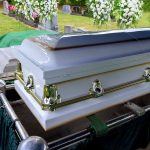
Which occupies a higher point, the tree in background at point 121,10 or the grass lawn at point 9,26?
the tree in background at point 121,10

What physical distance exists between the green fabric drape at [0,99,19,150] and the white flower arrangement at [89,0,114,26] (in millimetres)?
4397

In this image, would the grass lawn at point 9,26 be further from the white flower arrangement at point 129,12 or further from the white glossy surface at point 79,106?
the white glossy surface at point 79,106

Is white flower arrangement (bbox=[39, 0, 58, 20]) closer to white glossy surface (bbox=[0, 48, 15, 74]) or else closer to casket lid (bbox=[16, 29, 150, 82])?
white glossy surface (bbox=[0, 48, 15, 74])

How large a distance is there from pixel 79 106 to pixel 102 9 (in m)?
4.63

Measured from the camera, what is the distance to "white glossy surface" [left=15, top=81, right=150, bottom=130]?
1.28 meters

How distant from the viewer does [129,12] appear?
5.04m

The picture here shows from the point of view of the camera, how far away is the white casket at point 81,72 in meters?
1.29

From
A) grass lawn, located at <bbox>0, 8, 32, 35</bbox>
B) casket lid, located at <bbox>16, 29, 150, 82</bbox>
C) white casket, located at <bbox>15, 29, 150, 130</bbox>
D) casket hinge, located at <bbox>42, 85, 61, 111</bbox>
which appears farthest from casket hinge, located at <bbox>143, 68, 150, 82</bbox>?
grass lawn, located at <bbox>0, 8, 32, 35</bbox>

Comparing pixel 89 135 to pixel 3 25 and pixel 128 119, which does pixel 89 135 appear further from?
pixel 3 25

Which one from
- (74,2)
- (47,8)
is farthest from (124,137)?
(74,2)

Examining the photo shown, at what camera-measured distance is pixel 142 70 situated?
1.69m

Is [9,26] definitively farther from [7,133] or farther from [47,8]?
[7,133]

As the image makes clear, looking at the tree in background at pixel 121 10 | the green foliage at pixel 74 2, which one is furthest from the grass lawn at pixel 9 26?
the green foliage at pixel 74 2

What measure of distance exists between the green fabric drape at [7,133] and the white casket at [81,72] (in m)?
0.15
